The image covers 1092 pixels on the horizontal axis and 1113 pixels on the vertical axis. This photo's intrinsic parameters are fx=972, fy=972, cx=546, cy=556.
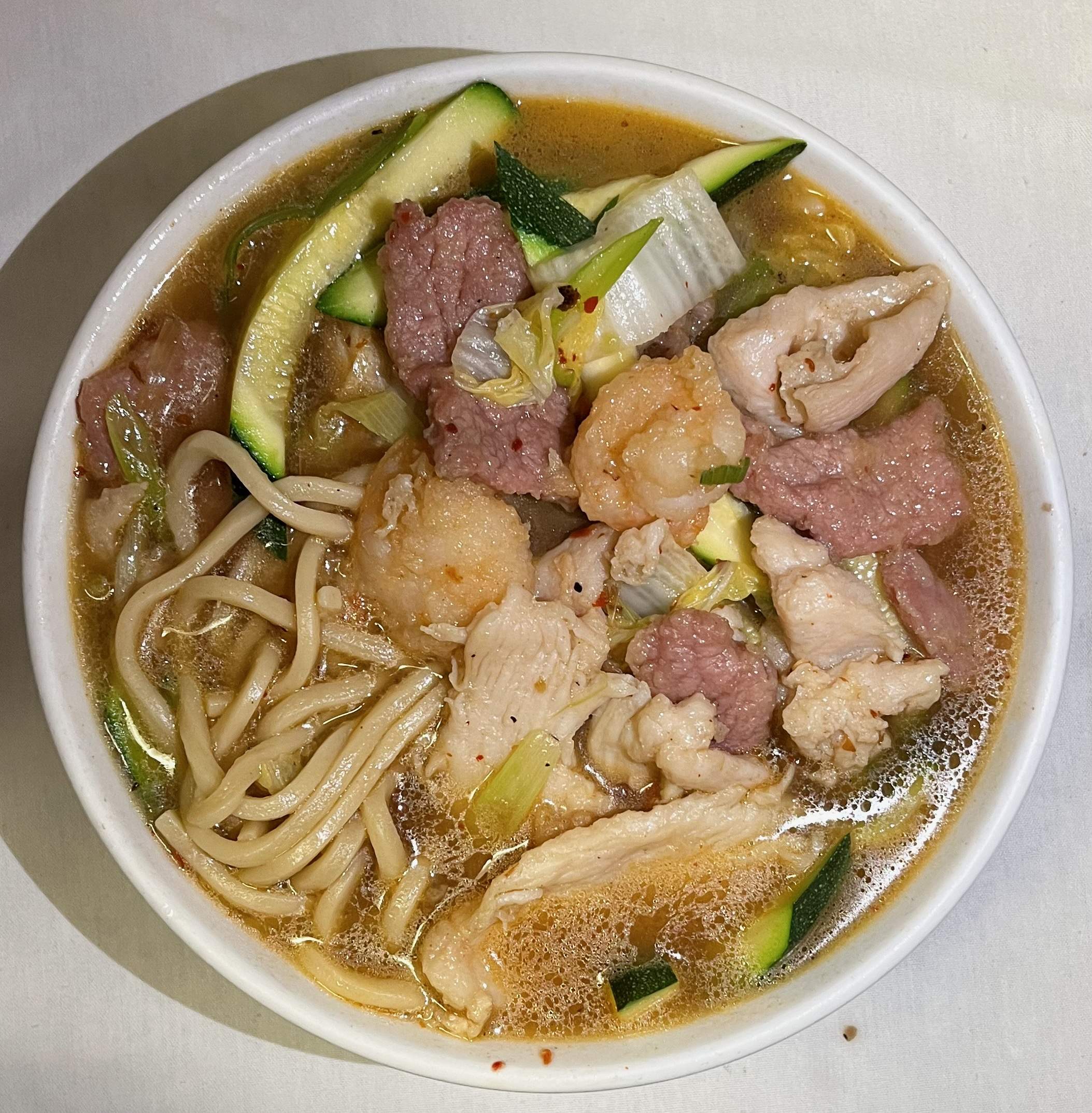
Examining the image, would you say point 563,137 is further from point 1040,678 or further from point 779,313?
point 1040,678

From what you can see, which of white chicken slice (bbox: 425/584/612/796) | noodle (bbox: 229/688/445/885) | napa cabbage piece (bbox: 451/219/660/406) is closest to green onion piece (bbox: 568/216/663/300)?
napa cabbage piece (bbox: 451/219/660/406)

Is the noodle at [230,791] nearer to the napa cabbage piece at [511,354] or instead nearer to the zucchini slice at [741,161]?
the napa cabbage piece at [511,354]

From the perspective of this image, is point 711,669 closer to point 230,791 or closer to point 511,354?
point 511,354

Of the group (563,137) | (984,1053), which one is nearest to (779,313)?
(563,137)

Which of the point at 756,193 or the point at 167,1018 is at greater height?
the point at 756,193

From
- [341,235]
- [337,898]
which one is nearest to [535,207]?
[341,235]

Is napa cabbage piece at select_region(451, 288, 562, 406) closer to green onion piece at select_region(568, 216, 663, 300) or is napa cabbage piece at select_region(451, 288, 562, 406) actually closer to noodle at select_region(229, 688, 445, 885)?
green onion piece at select_region(568, 216, 663, 300)
